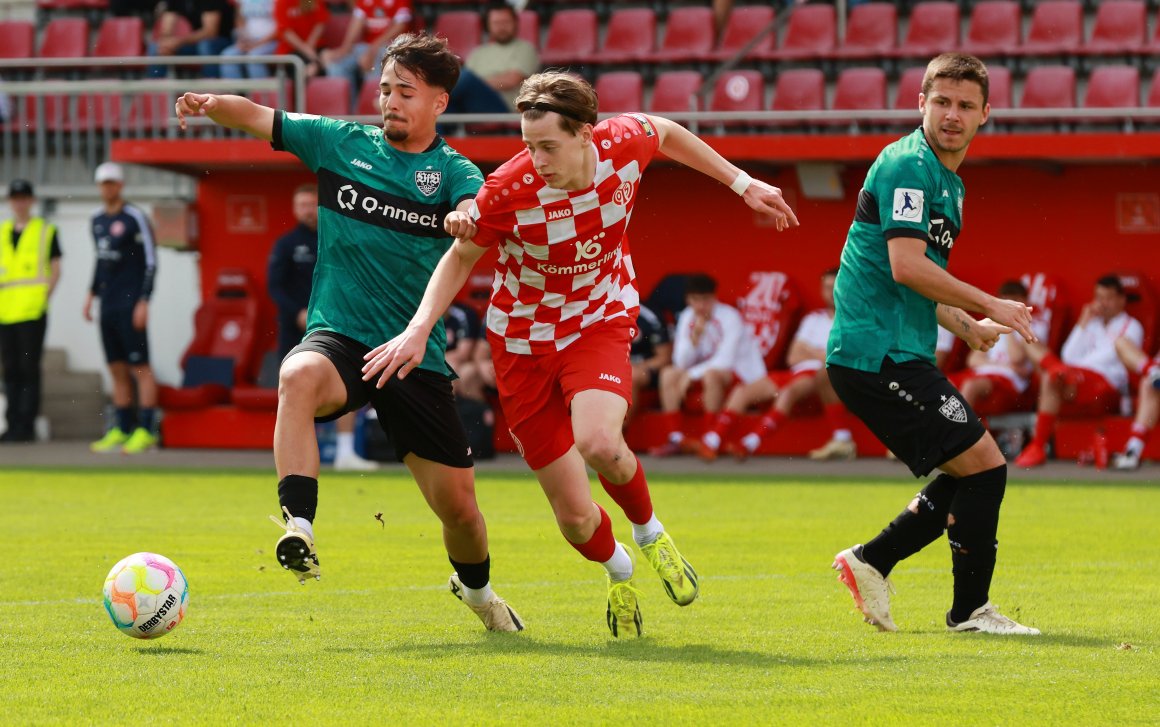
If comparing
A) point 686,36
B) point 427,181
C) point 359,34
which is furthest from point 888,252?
point 359,34

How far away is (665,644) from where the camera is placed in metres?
6.19

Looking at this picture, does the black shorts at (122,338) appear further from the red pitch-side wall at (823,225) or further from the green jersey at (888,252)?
the green jersey at (888,252)

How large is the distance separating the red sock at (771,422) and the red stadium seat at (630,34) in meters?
5.17

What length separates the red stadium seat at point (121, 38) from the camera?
20.4m

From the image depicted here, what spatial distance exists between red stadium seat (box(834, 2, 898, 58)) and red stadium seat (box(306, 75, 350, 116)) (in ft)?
17.1

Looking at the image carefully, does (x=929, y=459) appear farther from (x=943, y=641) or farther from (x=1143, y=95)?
(x=1143, y=95)

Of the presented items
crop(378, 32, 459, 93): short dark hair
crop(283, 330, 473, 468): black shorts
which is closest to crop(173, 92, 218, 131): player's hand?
crop(378, 32, 459, 93): short dark hair

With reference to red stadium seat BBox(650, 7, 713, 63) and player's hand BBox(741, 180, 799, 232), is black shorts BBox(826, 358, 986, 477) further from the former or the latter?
red stadium seat BBox(650, 7, 713, 63)

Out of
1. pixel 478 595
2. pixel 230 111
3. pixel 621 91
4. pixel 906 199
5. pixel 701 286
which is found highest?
pixel 621 91

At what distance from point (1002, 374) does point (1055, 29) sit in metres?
4.68

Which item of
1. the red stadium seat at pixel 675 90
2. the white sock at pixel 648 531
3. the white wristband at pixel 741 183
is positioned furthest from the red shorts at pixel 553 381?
the red stadium seat at pixel 675 90

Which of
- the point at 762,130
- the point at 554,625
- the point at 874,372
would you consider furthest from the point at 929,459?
the point at 762,130

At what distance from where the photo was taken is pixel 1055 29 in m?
17.9

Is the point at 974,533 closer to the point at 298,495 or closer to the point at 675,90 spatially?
the point at 298,495
